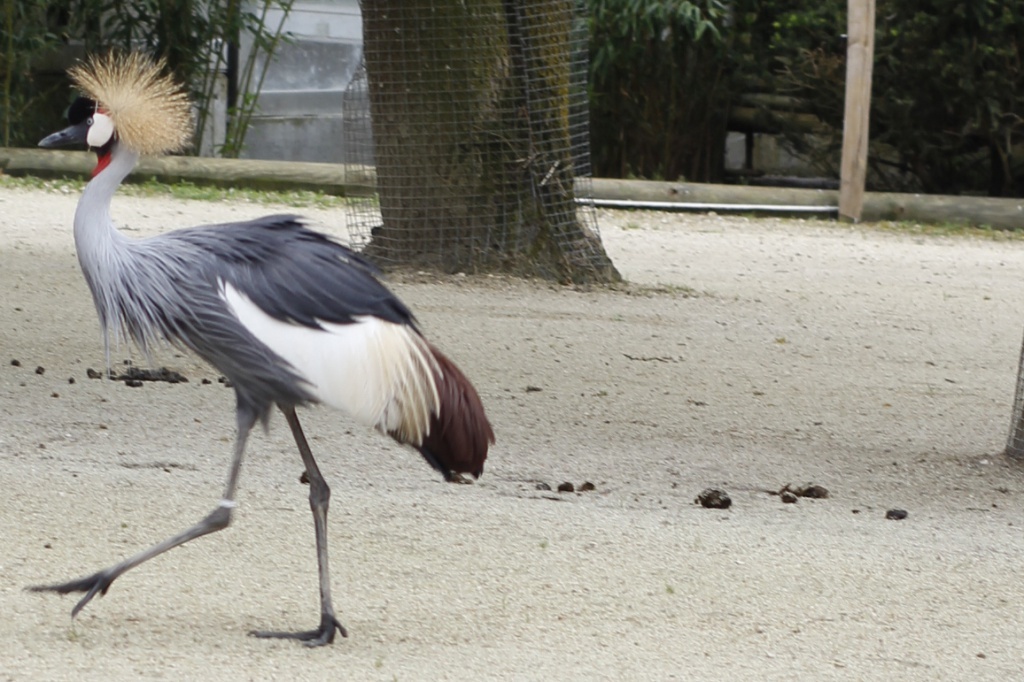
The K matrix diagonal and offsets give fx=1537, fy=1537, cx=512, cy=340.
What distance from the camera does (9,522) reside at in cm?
421

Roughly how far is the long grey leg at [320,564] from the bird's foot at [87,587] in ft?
1.14

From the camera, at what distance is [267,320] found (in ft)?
11.1

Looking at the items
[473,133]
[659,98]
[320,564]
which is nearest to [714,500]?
[320,564]

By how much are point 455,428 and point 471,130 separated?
16.8 ft

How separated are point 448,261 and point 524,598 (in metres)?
4.93

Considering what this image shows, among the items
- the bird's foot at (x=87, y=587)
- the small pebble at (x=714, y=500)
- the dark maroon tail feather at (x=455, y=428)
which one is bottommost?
the small pebble at (x=714, y=500)

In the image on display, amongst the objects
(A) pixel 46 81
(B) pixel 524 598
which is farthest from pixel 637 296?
(A) pixel 46 81

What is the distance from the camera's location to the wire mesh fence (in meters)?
8.45

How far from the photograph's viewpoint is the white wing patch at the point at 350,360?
339 cm

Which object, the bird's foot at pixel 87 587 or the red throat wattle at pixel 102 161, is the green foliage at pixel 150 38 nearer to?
the red throat wattle at pixel 102 161

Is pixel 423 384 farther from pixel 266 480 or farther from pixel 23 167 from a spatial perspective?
pixel 23 167

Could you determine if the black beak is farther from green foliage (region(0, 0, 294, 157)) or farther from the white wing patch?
green foliage (region(0, 0, 294, 157))

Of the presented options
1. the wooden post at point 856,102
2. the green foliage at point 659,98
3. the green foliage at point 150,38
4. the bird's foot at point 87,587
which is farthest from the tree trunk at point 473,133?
the green foliage at point 659,98

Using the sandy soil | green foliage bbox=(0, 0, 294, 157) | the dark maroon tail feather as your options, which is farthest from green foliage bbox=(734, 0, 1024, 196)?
the dark maroon tail feather
